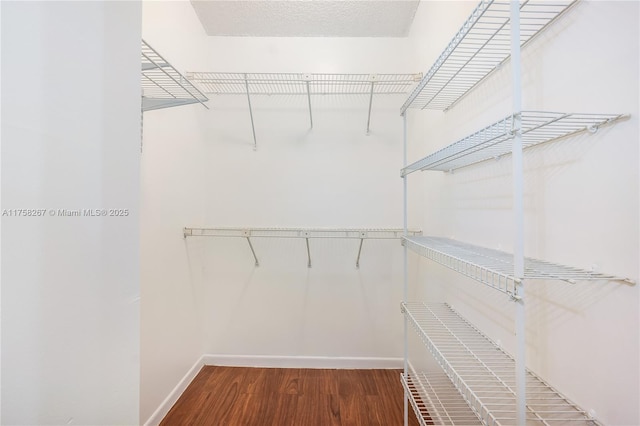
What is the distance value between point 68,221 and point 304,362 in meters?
1.77

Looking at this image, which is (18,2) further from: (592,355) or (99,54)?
(592,355)

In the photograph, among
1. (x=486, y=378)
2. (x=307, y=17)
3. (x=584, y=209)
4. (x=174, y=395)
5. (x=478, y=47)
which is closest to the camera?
(x=584, y=209)

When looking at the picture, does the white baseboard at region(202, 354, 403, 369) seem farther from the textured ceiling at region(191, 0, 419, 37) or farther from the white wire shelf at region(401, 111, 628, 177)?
the textured ceiling at region(191, 0, 419, 37)

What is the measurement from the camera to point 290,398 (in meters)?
1.57

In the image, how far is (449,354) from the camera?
945mm

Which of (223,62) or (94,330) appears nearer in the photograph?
(94,330)

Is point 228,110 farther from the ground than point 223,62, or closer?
closer

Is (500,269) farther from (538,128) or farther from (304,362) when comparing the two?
(304,362)

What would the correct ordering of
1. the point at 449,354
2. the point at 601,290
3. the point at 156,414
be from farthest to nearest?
the point at 156,414, the point at 449,354, the point at 601,290

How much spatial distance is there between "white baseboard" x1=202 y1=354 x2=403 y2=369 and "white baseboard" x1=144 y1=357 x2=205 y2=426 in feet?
0.35

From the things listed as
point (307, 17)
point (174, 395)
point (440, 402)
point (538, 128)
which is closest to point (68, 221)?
point (538, 128)

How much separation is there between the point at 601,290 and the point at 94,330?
1059 millimetres

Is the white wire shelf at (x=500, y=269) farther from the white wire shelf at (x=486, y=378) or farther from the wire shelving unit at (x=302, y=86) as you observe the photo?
the wire shelving unit at (x=302, y=86)

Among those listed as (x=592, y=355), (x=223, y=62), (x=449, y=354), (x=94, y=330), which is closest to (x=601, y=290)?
(x=592, y=355)
